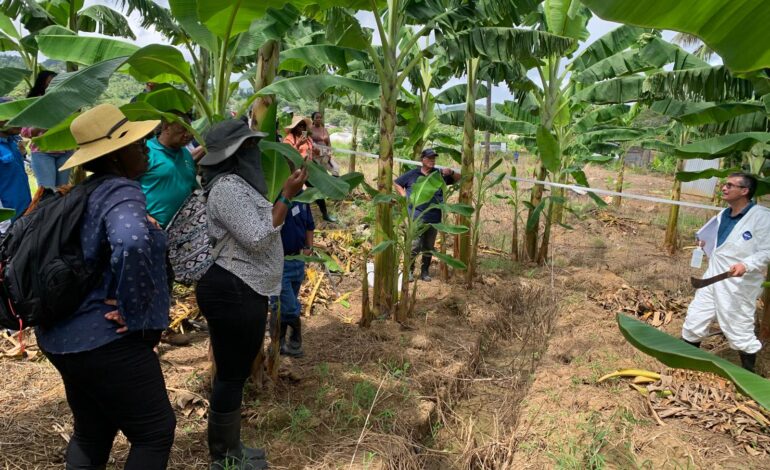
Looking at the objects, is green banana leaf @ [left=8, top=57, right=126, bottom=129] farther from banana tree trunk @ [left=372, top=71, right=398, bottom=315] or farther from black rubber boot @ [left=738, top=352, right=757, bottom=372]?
black rubber boot @ [left=738, top=352, right=757, bottom=372]

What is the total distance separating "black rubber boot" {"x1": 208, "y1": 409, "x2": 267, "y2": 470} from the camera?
8.02ft

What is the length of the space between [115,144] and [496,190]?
13285 millimetres

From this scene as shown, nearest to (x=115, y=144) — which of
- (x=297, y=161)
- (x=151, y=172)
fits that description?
(x=297, y=161)

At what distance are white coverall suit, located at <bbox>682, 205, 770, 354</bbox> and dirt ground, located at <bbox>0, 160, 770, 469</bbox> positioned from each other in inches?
25.1

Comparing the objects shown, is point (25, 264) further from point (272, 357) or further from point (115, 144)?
point (272, 357)

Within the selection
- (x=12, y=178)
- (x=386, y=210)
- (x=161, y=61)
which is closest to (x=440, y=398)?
(x=386, y=210)

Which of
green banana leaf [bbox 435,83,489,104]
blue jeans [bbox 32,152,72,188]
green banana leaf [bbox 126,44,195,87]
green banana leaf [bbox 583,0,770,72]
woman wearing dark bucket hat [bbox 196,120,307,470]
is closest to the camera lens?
green banana leaf [bbox 583,0,770,72]

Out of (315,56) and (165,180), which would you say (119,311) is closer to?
(165,180)

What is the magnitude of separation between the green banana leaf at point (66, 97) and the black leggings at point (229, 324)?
0.93m

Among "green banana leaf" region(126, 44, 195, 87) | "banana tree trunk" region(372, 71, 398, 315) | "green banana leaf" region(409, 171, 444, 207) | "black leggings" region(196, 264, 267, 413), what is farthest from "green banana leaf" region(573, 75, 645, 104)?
"black leggings" region(196, 264, 267, 413)

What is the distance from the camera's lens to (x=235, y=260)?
233 cm

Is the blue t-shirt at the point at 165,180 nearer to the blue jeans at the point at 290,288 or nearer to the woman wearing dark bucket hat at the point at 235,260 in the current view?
the woman wearing dark bucket hat at the point at 235,260

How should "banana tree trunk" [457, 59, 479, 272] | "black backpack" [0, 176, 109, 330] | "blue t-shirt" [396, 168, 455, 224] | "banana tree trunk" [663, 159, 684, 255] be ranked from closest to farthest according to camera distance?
"black backpack" [0, 176, 109, 330] → "blue t-shirt" [396, 168, 455, 224] → "banana tree trunk" [457, 59, 479, 272] → "banana tree trunk" [663, 159, 684, 255]

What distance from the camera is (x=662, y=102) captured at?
5.90 meters
